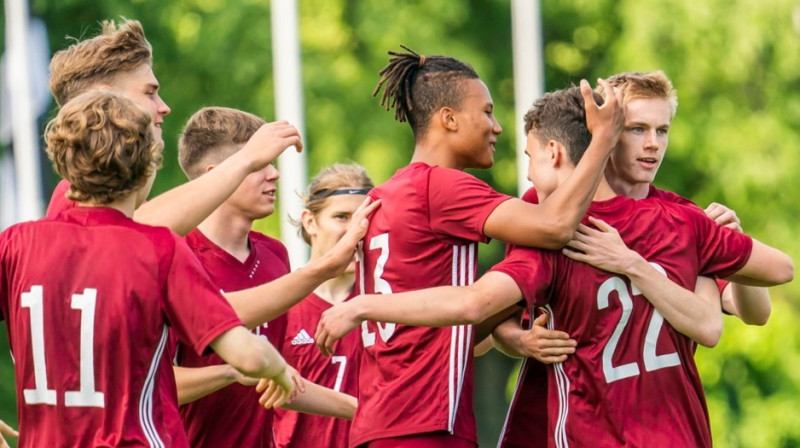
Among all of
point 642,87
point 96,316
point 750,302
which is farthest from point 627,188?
point 96,316

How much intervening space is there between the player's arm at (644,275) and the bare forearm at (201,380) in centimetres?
142

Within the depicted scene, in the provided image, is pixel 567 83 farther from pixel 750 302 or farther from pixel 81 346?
pixel 81 346

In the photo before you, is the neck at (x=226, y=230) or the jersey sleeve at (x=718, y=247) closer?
the jersey sleeve at (x=718, y=247)

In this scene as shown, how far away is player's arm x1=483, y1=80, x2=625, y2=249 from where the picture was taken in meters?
5.23

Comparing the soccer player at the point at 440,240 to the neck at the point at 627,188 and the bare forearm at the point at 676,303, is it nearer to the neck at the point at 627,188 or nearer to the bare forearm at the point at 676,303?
the bare forearm at the point at 676,303

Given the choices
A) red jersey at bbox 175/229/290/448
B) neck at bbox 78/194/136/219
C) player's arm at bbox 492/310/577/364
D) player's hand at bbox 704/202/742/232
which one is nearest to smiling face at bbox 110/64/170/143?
red jersey at bbox 175/229/290/448

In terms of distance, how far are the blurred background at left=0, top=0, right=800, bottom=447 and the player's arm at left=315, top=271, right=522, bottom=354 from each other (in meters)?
9.27

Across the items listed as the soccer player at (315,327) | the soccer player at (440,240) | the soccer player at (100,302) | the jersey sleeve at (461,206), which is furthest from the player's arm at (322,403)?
the soccer player at (100,302)

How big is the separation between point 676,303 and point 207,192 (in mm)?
1769

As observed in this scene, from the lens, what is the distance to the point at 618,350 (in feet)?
17.6

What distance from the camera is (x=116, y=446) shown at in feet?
14.9

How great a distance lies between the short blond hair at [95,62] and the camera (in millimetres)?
5676

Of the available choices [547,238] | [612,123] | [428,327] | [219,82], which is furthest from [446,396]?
[219,82]

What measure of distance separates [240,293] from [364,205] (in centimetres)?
63
